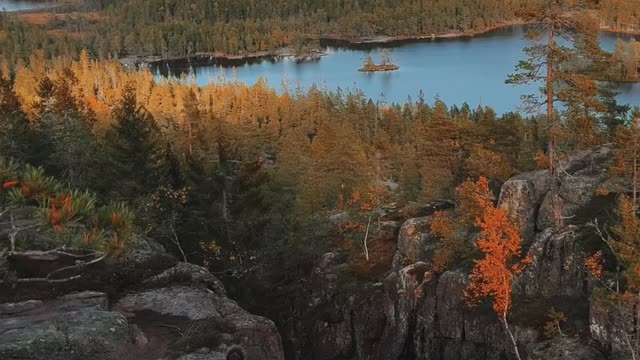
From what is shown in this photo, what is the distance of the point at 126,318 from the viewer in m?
20.9

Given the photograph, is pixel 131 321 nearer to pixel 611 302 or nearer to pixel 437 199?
pixel 611 302

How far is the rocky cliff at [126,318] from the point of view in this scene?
17938 millimetres

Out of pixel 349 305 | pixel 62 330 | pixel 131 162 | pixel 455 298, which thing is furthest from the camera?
pixel 131 162

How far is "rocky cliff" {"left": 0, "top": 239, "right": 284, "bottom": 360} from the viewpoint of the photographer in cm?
1794

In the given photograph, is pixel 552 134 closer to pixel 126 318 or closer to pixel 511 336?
pixel 511 336

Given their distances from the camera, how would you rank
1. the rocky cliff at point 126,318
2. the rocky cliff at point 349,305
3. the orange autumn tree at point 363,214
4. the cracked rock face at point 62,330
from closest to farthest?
the cracked rock face at point 62,330, the rocky cliff at point 126,318, the rocky cliff at point 349,305, the orange autumn tree at point 363,214

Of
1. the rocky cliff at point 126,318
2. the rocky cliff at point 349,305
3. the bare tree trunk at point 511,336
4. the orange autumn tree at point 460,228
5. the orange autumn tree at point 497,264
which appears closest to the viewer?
the rocky cliff at point 126,318

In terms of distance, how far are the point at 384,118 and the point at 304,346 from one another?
8382 cm

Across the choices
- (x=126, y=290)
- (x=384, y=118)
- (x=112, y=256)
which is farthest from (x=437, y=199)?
(x=384, y=118)

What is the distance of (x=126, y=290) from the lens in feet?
76.3

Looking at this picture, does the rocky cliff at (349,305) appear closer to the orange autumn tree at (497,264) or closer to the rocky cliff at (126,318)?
the rocky cliff at (126,318)

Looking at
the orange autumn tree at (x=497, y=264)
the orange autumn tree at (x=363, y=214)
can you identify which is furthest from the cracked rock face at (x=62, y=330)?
the orange autumn tree at (x=363, y=214)

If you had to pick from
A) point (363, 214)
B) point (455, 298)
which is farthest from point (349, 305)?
point (455, 298)

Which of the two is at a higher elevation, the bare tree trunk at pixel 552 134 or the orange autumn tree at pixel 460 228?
the bare tree trunk at pixel 552 134
